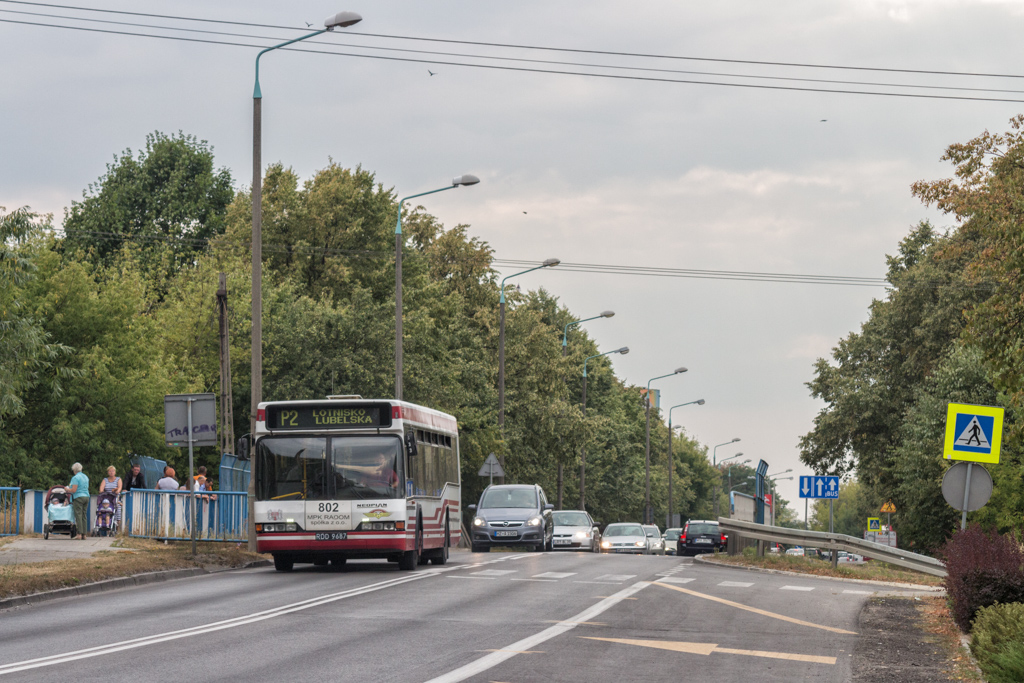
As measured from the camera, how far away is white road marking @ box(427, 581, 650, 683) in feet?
32.7

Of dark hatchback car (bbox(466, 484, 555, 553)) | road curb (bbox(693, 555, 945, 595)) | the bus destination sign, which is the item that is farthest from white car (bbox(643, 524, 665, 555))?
the bus destination sign

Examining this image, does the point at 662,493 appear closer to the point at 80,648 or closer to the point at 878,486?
A: the point at 878,486

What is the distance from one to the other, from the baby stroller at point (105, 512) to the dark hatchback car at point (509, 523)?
30.4 feet

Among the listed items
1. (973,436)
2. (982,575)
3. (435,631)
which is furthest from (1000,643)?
(973,436)

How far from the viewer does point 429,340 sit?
1804 inches

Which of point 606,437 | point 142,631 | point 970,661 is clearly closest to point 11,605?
point 142,631

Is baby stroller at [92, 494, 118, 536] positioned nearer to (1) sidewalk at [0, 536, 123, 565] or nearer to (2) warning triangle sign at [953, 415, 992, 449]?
(1) sidewalk at [0, 536, 123, 565]

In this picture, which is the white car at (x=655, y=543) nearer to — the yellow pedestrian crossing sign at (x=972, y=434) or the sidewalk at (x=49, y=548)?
the sidewalk at (x=49, y=548)

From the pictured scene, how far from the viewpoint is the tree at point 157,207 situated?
62.8 m

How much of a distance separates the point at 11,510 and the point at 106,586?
13.6 metres

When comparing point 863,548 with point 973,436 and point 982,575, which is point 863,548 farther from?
point 982,575

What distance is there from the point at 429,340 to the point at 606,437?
95.2ft

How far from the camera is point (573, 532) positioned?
1654 inches

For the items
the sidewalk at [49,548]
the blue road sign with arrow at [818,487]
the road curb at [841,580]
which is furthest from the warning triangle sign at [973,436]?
the blue road sign with arrow at [818,487]
